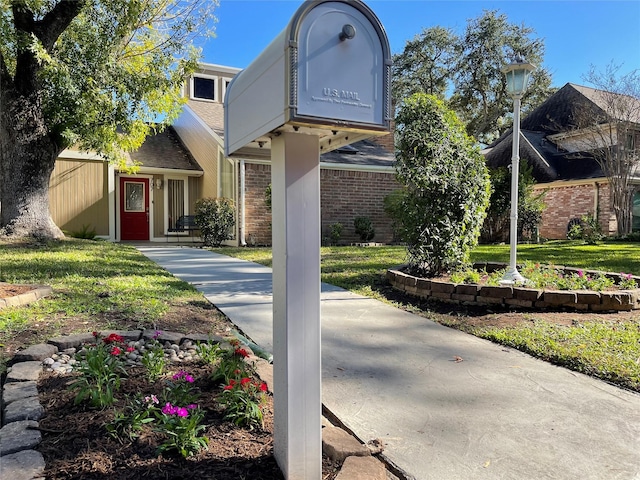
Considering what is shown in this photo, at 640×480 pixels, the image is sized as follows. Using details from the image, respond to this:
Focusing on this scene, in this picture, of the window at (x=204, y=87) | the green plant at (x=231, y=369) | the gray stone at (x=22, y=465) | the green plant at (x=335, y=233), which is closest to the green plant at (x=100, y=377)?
the gray stone at (x=22, y=465)

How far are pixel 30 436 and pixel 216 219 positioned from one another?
35.6 feet

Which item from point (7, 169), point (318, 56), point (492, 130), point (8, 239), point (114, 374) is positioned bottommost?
point (114, 374)

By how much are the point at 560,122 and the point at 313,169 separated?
21.1 m

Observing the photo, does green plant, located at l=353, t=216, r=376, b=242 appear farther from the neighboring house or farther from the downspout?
the neighboring house

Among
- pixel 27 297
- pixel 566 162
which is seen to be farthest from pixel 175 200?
pixel 566 162

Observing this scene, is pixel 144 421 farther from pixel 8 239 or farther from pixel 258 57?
pixel 8 239

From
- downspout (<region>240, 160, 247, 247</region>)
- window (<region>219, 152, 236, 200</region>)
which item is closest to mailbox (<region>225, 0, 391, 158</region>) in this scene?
downspout (<region>240, 160, 247, 247</region>)

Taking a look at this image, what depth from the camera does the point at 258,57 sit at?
5.75 ft

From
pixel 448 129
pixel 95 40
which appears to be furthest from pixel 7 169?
pixel 448 129

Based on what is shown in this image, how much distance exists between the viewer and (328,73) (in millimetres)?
1496

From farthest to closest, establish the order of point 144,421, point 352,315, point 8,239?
point 8,239
point 352,315
point 144,421

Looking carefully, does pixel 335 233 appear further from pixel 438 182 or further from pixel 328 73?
pixel 328 73

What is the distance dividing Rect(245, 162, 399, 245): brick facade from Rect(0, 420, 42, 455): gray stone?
35.0 ft

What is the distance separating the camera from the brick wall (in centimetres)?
1620
